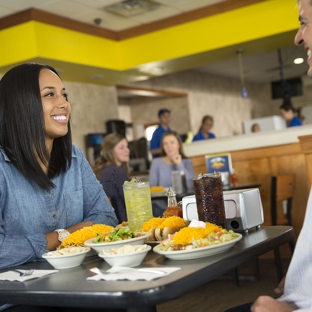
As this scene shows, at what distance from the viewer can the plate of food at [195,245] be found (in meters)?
1.36

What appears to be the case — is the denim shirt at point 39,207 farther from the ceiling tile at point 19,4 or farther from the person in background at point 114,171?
the ceiling tile at point 19,4

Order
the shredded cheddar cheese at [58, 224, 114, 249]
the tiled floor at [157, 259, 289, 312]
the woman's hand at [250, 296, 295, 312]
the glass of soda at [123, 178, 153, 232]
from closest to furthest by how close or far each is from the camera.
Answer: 1. the woman's hand at [250, 296, 295, 312]
2. the shredded cheddar cheese at [58, 224, 114, 249]
3. the glass of soda at [123, 178, 153, 232]
4. the tiled floor at [157, 259, 289, 312]

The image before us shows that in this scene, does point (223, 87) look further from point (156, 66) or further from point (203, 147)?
point (203, 147)

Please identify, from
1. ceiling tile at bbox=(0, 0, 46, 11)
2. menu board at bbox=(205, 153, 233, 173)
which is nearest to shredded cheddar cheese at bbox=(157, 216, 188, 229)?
menu board at bbox=(205, 153, 233, 173)

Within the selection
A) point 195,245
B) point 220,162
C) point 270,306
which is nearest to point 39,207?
point 195,245

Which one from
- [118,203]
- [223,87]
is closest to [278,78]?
[223,87]

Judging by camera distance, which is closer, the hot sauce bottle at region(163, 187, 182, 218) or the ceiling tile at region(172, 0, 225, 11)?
the hot sauce bottle at region(163, 187, 182, 218)

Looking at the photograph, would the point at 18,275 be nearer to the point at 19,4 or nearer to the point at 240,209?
the point at 240,209

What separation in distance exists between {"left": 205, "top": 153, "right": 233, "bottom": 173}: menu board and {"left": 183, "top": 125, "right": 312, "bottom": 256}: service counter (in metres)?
0.48

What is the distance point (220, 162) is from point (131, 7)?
2.30 metres

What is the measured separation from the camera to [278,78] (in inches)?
557

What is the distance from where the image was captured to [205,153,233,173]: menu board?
539cm

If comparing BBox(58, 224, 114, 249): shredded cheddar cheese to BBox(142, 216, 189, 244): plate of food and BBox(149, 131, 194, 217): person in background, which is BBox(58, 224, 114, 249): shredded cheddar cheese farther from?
BBox(149, 131, 194, 217): person in background

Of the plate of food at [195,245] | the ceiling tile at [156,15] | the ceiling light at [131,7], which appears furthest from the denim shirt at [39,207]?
the ceiling tile at [156,15]
